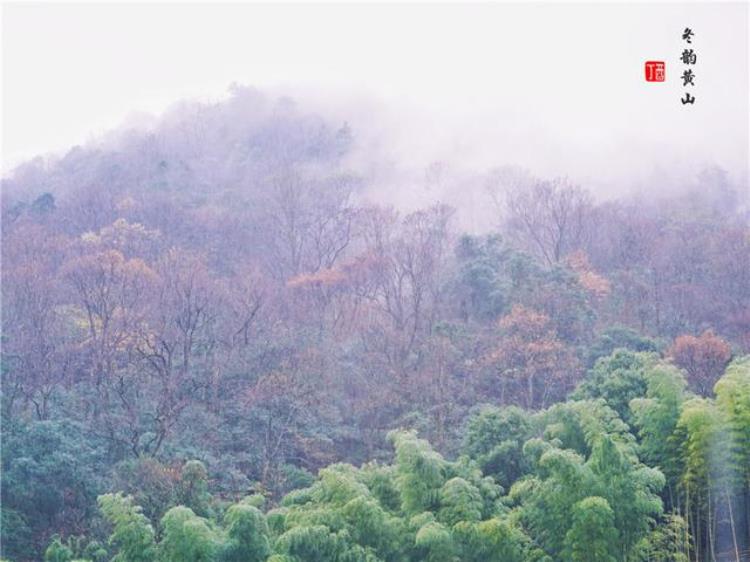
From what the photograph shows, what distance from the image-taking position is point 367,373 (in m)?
18.6

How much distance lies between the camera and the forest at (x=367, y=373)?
31.8ft

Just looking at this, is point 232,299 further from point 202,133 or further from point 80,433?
point 202,133

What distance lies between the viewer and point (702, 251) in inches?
969

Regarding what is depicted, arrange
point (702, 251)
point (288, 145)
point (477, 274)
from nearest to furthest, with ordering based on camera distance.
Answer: point (477, 274) → point (702, 251) → point (288, 145)

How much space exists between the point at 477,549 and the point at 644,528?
6.62 feet

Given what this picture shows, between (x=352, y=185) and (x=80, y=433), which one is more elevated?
(x=352, y=185)

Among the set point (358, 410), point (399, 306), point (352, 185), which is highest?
point (352, 185)

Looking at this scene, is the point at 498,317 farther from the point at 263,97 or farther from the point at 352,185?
the point at 263,97

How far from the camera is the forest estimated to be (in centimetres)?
969

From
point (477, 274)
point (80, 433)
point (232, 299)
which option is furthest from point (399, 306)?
point (80, 433)

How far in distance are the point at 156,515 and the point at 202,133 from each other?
31.9 meters

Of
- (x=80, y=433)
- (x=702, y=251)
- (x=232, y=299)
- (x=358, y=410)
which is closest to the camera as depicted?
(x=80, y=433)

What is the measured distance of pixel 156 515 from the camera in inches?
466

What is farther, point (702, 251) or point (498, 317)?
point (702, 251)
